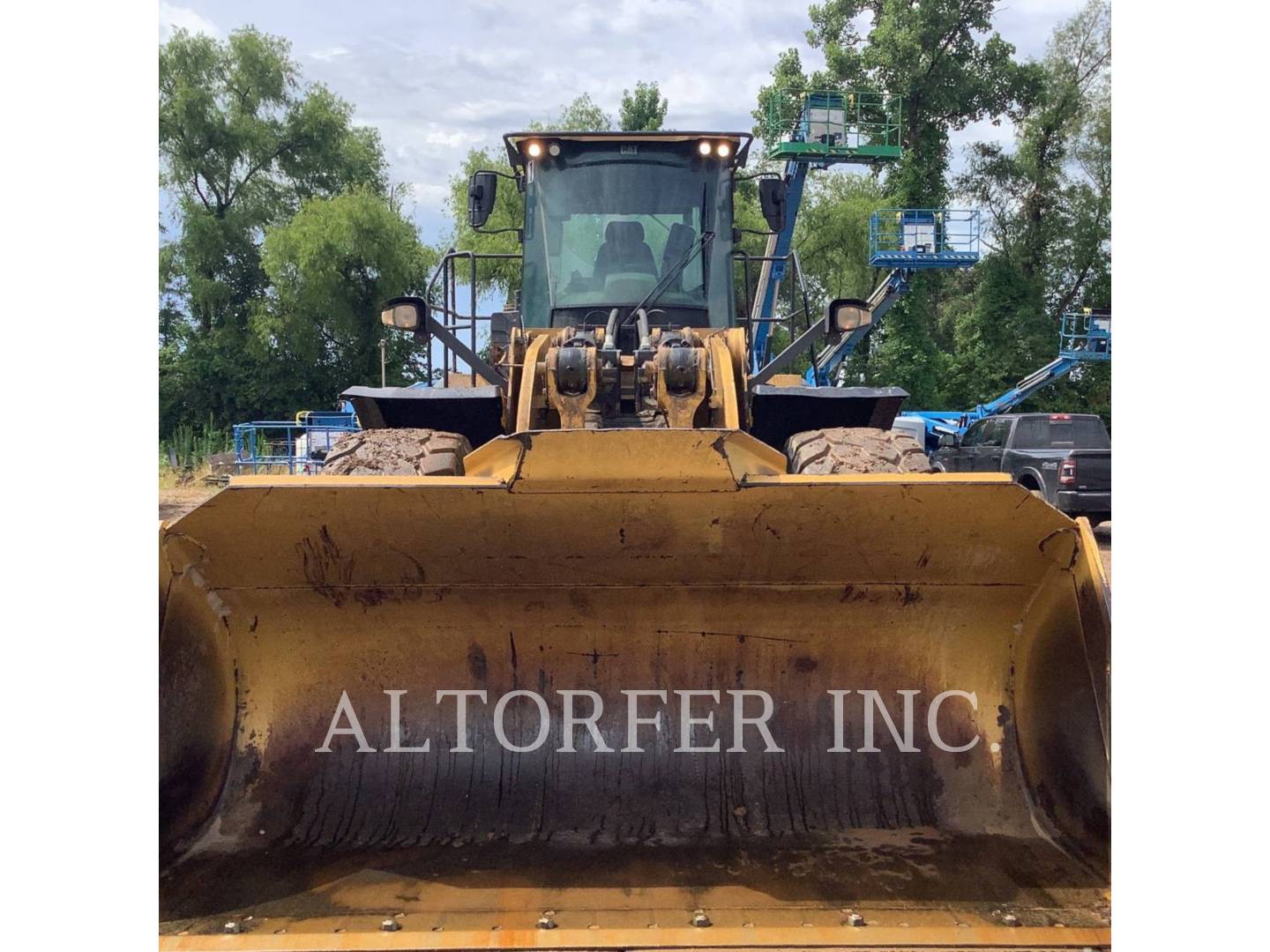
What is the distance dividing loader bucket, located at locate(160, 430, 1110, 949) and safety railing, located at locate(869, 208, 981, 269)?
24.2 m

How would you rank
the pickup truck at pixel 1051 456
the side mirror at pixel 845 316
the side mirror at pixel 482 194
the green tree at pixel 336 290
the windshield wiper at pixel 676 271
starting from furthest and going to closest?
the green tree at pixel 336 290, the pickup truck at pixel 1051 456, the side mirror at pixel 482 194, the windshield wiper at pixel 676 271, the side mirror at pixel 845 316

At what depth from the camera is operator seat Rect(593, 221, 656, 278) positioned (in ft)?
16.8

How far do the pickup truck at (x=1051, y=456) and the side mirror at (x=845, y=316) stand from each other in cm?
722

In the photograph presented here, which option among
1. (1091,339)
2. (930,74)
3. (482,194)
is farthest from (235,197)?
(482,194)

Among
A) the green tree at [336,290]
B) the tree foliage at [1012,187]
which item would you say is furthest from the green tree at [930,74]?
the green tree at [336,290]

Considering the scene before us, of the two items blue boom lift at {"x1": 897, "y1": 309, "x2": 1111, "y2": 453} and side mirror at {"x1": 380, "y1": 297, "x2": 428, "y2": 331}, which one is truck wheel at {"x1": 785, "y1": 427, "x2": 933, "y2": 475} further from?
blue boom lift at {"x1": 897, "y1": 309, "x2": 1111, "y2": 453}

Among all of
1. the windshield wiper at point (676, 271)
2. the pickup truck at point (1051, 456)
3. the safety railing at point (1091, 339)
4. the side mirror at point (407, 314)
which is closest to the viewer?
the side mirror at point (407, 314)

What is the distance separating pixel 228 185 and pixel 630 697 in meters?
33.4

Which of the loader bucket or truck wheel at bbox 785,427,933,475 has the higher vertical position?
truck wheel at bbox 785,427,933,475

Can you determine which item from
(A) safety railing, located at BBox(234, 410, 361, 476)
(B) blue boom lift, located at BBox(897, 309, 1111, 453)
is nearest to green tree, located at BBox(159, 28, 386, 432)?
(A) safety railing, located at BBox(234, 410, 361, 476)

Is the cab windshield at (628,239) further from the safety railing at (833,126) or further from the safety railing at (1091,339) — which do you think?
the safety railing at (1091,339)

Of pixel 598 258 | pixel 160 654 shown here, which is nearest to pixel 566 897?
pixel 160 654

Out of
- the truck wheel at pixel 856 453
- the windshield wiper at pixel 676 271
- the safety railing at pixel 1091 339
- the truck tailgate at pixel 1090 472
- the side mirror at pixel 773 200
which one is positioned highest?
the safety railing at pixel 1091 339

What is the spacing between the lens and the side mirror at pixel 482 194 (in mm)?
5289
